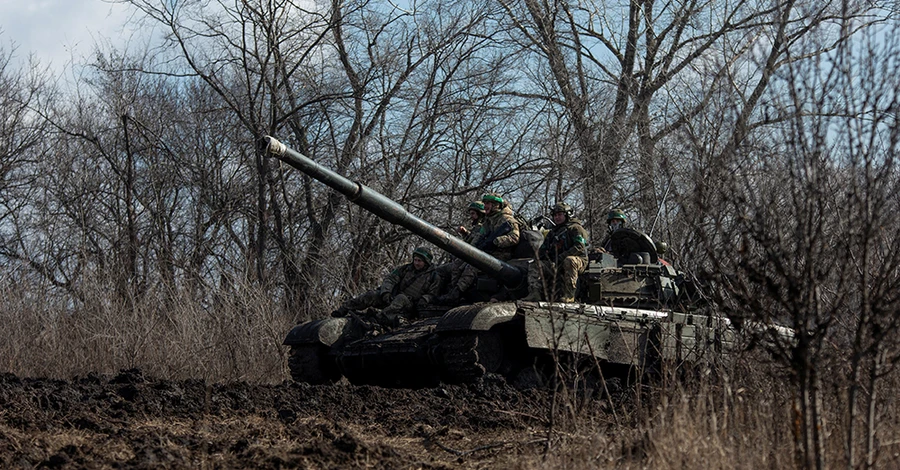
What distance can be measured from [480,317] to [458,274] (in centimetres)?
206

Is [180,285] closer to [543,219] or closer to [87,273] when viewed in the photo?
[87,273]

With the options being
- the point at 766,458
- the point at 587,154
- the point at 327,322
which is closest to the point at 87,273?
the point at 327,322

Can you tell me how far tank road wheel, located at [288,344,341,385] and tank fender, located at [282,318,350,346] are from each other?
0.11 metres

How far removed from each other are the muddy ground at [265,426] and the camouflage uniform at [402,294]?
6.57 feet

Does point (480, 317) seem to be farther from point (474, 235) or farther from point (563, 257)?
point (474, 235)

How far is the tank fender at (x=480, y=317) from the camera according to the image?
11.3m

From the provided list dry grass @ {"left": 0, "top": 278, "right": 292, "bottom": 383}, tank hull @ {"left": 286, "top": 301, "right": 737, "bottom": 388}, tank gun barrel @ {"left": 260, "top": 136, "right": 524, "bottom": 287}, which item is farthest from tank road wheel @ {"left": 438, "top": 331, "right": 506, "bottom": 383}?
dry grass @ {"left": 0, "top": 278, "right": 292, "bottom": 383}

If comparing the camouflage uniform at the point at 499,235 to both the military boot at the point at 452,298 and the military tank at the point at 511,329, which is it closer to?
the military tank at the point at 511,329

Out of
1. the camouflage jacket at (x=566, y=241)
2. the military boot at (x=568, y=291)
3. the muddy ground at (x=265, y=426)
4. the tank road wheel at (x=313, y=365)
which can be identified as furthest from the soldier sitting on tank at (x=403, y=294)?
the muddy ground at (x=265, y=426)

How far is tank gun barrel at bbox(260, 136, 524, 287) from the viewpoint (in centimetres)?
995

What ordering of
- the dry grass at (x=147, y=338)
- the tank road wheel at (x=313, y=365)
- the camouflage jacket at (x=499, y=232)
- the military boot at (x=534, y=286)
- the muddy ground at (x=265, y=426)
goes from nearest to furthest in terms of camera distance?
the muddy ground at (x=265, y=426) → the military boot at (x=534, y=286) → the camouflage jacket at (x=499, y=232) → the tank road wheel at (x=313, y=365) → the dry grass at (x=147, y=338)

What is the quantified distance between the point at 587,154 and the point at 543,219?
809 cm

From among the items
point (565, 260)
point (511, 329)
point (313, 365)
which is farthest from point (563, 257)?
point (313, 365)

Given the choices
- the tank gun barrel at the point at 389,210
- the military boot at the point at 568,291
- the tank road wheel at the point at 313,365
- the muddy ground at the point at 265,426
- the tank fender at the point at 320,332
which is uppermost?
the tank gun barrel at the point at 389,210
